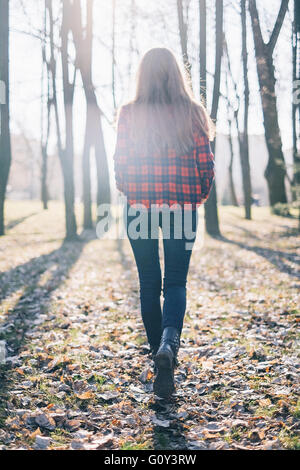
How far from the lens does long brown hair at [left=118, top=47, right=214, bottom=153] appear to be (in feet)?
9.87

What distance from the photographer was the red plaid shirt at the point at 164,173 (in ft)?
9.96

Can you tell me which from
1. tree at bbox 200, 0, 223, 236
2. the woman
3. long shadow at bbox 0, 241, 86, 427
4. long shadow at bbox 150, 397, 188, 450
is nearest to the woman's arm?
the woman

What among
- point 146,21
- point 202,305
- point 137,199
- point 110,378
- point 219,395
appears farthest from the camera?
point 146,21

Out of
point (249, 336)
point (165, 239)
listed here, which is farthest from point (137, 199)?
point (249, 336)

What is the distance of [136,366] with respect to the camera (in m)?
3.91

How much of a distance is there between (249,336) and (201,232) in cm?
992

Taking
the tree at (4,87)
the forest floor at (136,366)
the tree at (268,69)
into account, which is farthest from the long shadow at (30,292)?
the tree at (268,69)

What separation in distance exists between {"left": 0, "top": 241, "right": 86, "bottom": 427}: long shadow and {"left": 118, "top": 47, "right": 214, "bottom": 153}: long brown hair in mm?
2077

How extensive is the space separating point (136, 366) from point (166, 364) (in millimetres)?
1048

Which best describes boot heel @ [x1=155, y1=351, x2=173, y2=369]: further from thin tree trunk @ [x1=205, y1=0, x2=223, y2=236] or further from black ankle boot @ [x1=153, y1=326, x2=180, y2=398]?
thin tree trunk @ [x1=205, y1=0, x2=223, y2=236]

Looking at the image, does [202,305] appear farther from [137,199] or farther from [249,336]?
[137,199]

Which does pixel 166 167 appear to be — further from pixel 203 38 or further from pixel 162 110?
pixel 203 38

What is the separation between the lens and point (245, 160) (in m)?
18.2

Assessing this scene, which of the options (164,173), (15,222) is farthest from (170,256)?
(15,222)
